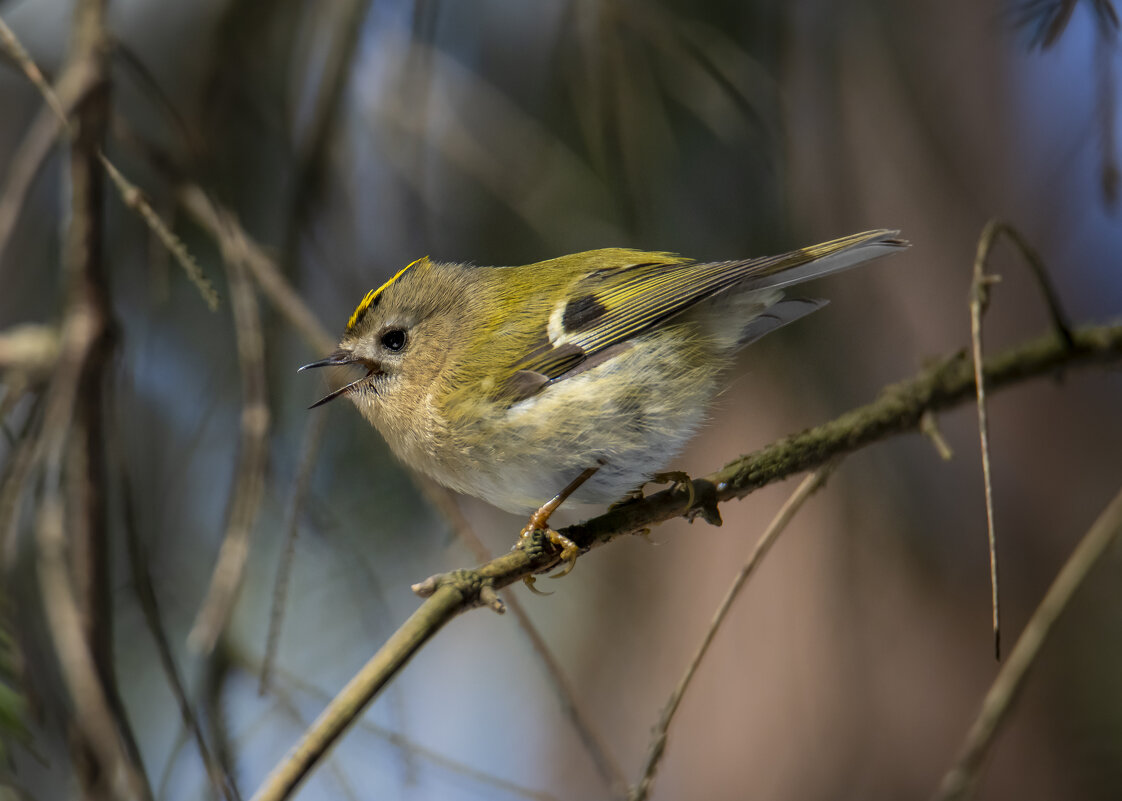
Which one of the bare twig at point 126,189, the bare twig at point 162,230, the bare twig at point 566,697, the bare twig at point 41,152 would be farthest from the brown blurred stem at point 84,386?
the bare twig at point 566,697

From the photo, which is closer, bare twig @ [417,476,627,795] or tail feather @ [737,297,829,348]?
bare twig @ [417,476,627,795]

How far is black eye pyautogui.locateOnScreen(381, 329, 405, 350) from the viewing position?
3.24 ft

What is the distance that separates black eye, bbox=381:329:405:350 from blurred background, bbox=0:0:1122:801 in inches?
3.8

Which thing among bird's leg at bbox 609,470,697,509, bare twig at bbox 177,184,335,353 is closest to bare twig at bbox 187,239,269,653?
bare twig at bbox 177,184,335,353

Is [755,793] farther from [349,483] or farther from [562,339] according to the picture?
[562,339]

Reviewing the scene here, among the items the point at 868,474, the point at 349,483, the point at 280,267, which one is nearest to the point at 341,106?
the point at 280,267

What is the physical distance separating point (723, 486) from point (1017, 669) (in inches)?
10.2

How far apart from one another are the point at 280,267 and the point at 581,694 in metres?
1.07

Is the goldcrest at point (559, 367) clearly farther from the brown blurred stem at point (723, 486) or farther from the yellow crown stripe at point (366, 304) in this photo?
the brown blurred stem at point (723, 486)

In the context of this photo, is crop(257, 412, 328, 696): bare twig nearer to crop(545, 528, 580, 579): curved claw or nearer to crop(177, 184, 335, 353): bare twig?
crop(177, 184, 335, 353): bare twig

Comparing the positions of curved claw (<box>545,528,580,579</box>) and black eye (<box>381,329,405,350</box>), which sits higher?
black eye (<box>381,329,405,350</box>)

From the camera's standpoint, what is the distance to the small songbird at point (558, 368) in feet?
2.95

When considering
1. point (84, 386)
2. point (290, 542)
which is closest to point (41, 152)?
point (84, 386)

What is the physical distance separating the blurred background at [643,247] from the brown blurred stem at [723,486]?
8 cm
